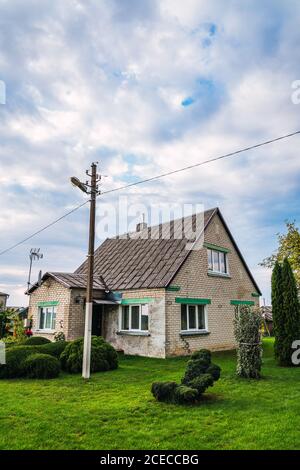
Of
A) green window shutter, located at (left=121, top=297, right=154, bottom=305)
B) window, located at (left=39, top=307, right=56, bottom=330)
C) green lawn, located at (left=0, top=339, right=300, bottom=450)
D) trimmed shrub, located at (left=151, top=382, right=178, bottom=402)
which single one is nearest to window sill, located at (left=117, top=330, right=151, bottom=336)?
green window shutter, located at (left=121, top=297, right=154, bottom=305)

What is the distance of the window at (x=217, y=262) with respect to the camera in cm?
1808

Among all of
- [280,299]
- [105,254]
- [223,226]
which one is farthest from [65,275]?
[280,299]

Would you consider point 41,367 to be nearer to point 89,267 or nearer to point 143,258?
point 89,267

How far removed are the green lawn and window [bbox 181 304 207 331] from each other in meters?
5.72

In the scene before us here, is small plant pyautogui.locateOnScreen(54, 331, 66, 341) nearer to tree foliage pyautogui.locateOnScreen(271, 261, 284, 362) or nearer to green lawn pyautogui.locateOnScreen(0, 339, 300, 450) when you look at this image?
green lawn pyautogui.locateOnScreen(0, 339, 300, 450)

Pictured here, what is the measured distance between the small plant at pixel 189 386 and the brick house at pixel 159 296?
6229 millimetres

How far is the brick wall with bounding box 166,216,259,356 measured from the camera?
14.9 meters

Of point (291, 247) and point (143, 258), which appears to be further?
point (291, 247)

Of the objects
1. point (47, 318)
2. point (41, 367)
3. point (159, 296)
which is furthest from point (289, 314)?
point (47, 318)

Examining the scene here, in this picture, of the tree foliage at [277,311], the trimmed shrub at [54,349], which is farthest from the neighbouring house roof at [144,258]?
the trimmed shrub at [54,349]

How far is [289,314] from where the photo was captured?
510 inches

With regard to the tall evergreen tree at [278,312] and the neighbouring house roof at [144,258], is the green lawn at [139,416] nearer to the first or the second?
the tall evergreen tree at [278,312]

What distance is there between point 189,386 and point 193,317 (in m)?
8.86

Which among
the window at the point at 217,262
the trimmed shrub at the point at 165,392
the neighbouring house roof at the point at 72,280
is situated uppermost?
the window at the point at 217,262
